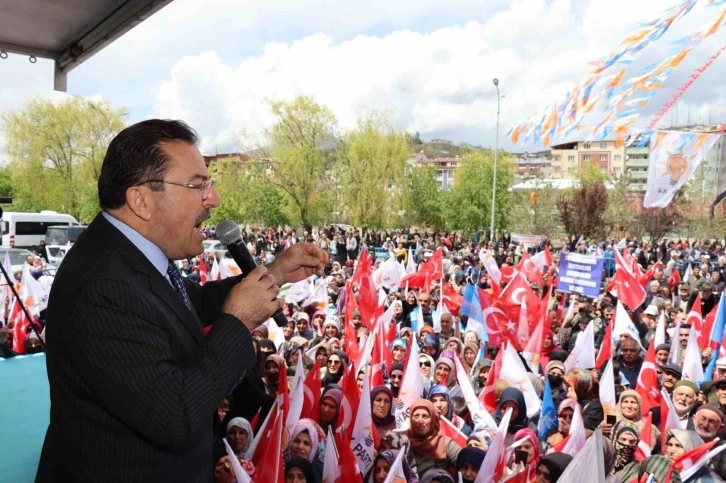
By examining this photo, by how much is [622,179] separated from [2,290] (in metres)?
42.8

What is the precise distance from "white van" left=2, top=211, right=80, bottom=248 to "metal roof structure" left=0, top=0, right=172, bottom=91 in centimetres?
2537

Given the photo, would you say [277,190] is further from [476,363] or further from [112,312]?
[112,312]

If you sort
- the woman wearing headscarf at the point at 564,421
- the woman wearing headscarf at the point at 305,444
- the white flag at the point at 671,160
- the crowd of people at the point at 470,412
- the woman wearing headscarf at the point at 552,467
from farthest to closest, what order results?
the white flag at the point at 671,160
the woman wearing headscarf at the point at 564,421
the woman wearing headscarf at the point at 305,444
the crowd of people at the point at 470,412
the woman wearing headscarf at the point at 552,467

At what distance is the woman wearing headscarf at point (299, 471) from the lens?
3.75 metres

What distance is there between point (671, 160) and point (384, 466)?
300 inches

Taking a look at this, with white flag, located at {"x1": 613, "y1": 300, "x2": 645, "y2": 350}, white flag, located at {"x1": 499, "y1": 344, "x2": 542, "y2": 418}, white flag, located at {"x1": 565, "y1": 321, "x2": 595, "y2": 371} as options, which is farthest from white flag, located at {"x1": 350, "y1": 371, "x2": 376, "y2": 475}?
white flag, located at {"x1": 613, "y1": 300, "x2": 645, "y2": 350}

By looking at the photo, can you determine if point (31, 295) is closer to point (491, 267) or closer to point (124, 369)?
point (491, 267)

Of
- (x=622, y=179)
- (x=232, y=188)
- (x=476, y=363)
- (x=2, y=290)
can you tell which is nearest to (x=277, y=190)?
(x=232, y=188)

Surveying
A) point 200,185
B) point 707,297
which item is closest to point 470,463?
point 200,185

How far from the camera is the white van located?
88.7 ft

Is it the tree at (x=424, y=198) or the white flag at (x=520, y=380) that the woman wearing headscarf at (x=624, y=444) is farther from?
the tree at (x=424, y=198)

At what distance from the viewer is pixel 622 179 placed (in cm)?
4491

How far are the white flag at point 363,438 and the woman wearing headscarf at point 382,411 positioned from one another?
59 cm

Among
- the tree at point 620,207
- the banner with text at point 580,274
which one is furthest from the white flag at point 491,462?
the tree at point 620,207
